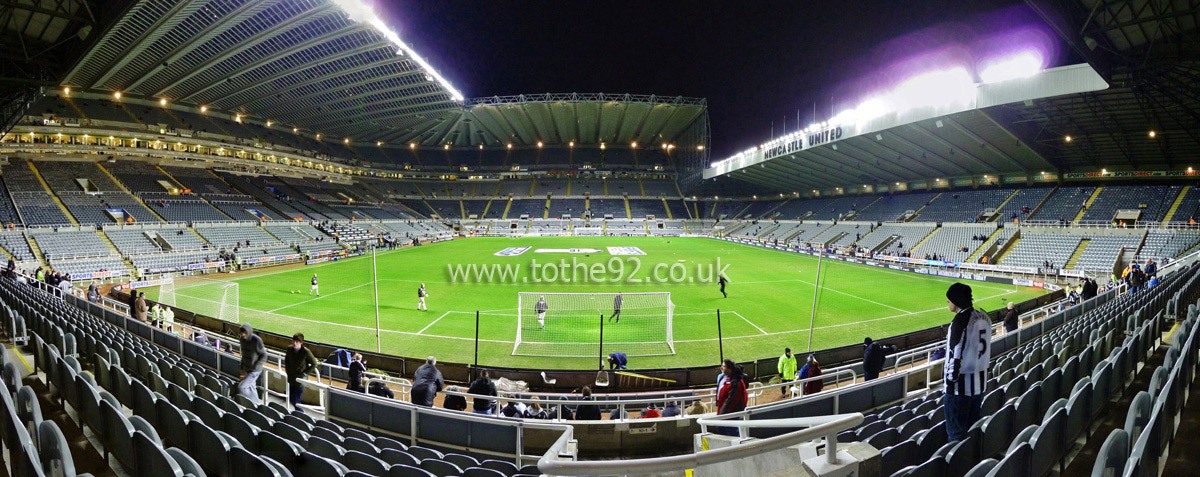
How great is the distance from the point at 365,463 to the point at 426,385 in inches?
121

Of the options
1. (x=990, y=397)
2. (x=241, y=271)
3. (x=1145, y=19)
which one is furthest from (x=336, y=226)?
(x=1145, y=19)

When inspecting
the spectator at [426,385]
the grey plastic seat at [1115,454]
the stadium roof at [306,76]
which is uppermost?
the stadium roof at [306,76]

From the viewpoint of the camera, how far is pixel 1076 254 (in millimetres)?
28094

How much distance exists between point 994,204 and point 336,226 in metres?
63.8

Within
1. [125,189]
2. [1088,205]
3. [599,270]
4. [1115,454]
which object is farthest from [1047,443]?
[125,189]

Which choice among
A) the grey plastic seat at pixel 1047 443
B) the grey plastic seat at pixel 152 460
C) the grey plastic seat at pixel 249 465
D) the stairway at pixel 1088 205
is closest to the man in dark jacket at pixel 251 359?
the grey plastic seat at pixel 152 460

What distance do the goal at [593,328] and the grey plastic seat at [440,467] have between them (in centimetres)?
712

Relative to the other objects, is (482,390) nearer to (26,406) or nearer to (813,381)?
(26,406)

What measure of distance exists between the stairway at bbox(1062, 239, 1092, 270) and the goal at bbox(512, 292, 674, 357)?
26.1 meters

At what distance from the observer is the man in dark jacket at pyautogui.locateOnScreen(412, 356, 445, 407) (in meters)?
6.71

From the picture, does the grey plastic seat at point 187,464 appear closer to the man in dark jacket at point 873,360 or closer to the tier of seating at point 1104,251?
the man in dark jacket at point 873,360

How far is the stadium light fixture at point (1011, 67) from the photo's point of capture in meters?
22.2

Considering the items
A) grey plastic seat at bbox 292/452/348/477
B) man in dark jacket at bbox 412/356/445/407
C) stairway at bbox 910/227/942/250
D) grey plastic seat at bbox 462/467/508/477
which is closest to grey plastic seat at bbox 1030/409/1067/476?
grey plastic seat at bbox 462/467/508/477

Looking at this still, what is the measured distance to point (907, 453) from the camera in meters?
3.34
